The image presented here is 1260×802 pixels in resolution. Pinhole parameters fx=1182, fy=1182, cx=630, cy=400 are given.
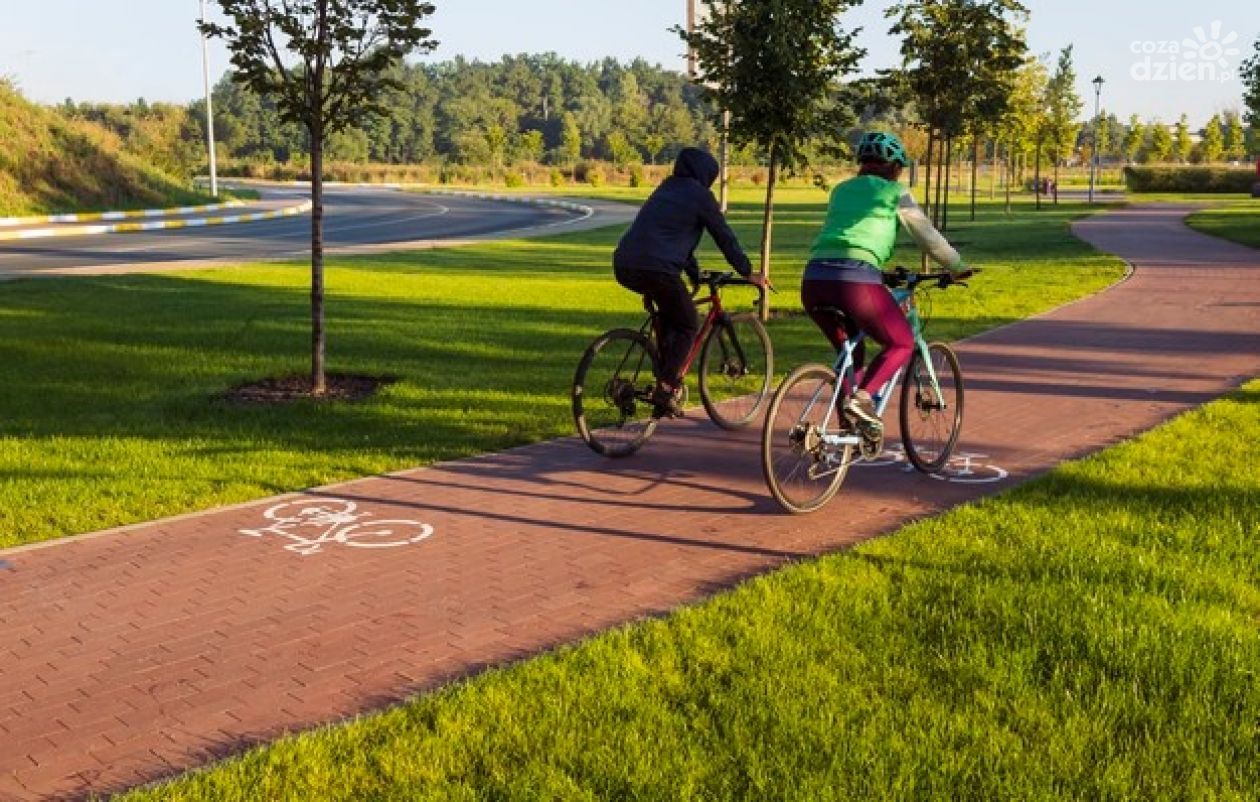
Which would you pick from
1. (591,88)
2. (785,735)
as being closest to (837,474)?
(785,735)

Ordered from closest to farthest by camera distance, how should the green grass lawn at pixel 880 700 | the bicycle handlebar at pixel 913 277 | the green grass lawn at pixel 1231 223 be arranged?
the green grass lawn at pixel 880 700, the bicycle handlebar at pixel 913 277, the green grass lawn at pixel 1231 223

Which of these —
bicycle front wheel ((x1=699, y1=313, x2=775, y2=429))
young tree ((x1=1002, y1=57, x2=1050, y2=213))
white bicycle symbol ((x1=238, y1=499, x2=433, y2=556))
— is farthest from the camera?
young tree ((x1=1002, y1=57, x2=1050, y2=213))

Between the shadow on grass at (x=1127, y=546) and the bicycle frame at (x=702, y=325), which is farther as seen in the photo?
the bicycle frame at (x=702, y=325)

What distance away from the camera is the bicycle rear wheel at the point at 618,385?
23.9 feet

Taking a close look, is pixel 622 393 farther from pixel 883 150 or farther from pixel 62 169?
pixel 62 169

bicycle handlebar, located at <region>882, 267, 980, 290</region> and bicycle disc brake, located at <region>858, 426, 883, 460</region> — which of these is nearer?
bicycle disc brake, located at <region>858, 426, 883, 460</region>

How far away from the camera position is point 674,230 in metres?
7.02

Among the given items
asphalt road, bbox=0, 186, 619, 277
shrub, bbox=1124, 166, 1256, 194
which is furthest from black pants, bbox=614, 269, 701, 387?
shrub, bbox=1124, 166, 1256, 194

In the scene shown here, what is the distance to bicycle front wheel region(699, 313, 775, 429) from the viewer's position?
8094 millimetres

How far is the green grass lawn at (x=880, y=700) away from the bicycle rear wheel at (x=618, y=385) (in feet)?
7.88

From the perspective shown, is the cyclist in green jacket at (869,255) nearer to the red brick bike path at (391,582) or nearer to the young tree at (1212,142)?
the red brick bike path at (391,582)

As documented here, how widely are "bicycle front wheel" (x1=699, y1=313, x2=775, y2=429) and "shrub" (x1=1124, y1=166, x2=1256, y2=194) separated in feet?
218

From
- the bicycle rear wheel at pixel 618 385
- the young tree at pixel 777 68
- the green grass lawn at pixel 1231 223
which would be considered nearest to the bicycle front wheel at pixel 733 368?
the bicycle rear wheel at pixel 618 385

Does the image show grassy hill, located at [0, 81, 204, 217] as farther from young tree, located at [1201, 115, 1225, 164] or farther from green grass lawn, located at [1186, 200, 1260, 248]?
young tree, located at [1201, 115, 1225, 164]
